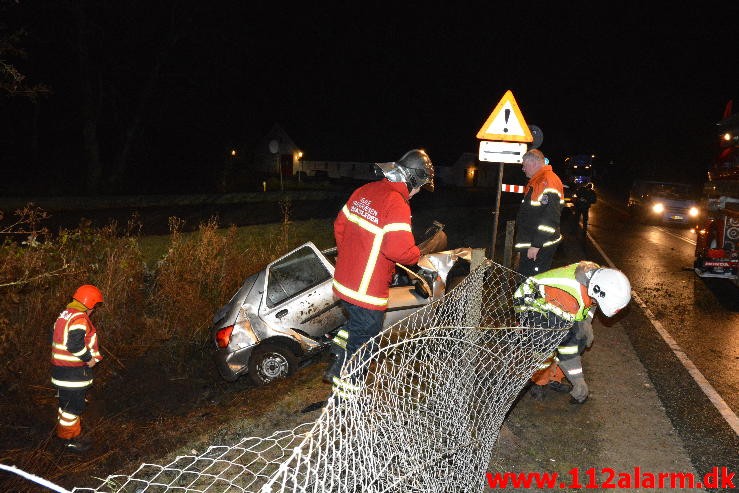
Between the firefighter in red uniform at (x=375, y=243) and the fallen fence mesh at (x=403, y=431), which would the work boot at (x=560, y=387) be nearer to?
the fallen fence mesh at (x=403, y=431)

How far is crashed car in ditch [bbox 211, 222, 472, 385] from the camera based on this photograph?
5.87m

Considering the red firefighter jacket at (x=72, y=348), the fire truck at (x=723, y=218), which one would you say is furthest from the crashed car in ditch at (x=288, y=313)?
the fire truck at (x=723, y=218)

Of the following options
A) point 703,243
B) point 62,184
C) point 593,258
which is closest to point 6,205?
point 62,184

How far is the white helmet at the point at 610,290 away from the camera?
4.14 metres

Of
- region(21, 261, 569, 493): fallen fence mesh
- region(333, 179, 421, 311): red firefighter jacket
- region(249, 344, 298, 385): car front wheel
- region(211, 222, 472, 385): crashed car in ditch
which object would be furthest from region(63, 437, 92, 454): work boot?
region(333, 179, 421, 311): red firefighter jacket

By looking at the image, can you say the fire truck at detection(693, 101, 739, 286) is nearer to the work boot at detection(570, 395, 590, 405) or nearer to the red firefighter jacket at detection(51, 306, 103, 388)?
the work boot at detection(570, 395, 590, 405)

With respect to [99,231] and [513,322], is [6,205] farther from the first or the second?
[513,322]

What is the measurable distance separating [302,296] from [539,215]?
2.86 meters

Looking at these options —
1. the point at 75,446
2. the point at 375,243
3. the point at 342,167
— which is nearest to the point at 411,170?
the point at 375,243

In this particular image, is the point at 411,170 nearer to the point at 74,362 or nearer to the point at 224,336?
the point at 224,336

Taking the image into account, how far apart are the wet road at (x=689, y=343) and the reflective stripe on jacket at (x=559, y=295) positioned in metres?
1.25

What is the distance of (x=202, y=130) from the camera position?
34125 mm

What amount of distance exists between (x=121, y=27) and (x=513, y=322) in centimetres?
2683

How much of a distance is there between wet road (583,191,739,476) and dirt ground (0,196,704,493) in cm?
19
